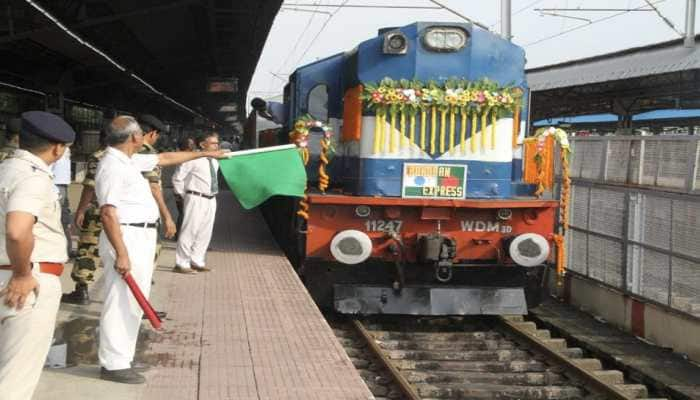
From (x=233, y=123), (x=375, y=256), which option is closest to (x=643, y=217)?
(x=375, y=256)

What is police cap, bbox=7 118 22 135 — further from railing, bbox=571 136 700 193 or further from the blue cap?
railing, bbox=571 136 700 193

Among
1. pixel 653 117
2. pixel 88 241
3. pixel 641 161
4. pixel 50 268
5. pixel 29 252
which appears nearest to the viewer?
pixel 29 252

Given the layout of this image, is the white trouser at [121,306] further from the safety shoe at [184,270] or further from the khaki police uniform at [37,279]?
the safety shoe at [184,270]

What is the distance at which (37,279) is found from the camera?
13.2 ft

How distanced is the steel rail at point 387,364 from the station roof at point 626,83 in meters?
9.16

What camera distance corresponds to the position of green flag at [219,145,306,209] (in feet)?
29.0

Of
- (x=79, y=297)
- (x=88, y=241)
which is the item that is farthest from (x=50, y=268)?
(x=79, y=297)

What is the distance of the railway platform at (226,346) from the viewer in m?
5.23

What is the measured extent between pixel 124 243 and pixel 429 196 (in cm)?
434

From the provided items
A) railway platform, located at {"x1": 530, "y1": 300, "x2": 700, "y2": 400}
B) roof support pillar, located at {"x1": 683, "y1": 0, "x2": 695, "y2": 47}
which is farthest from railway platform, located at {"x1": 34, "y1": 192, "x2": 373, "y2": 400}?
roof support pillar, located at {"x1": 683, "y1": 0, "x2": 695, "y2": 47}

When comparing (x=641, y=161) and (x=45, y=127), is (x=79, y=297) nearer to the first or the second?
(x=45, y=127)

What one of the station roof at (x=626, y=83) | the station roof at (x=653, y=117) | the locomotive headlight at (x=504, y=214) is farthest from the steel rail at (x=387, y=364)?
the station roof at (x=653, y=117)

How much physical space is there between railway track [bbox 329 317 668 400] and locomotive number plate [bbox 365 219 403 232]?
1.09 metres

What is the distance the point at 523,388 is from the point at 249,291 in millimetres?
3095
